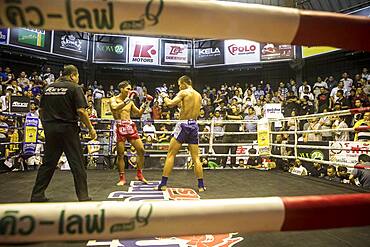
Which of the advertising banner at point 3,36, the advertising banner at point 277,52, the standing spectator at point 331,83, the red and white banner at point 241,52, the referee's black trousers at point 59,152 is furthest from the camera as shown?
the red and white banner at point 241,52

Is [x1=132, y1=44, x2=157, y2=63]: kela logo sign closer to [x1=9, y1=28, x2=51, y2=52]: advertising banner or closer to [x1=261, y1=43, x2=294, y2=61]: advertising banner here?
[x1=9, y1=28, x2=51, y2=52]: advertising banner

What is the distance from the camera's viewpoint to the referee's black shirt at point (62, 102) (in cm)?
268

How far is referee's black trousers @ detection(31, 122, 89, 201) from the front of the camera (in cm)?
265

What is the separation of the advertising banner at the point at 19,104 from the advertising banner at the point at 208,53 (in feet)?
25.4

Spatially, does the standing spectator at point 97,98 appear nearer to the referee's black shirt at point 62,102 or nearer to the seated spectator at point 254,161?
the seated spectator at point 254,161

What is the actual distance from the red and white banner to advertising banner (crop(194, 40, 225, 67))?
0.26 metres

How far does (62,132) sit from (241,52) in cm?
1007

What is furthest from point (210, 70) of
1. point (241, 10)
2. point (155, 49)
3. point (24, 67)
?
point (241, 10)

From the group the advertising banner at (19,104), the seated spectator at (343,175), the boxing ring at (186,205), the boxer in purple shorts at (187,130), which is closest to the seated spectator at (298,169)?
the seated spectator at (343,175)

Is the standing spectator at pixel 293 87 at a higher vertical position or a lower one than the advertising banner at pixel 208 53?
lower

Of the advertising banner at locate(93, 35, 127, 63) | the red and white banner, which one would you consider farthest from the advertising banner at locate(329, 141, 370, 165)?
the advertising banner at locate(93, 35, 127, 63)

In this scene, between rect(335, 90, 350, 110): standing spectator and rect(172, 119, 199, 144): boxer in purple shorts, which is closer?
rect(172, 119, 199, 144): boxer in purple shorts

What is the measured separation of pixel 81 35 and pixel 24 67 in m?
2.61

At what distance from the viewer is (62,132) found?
8.69 feet
